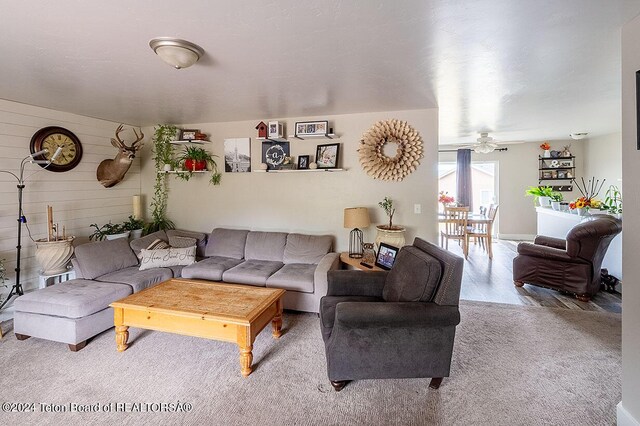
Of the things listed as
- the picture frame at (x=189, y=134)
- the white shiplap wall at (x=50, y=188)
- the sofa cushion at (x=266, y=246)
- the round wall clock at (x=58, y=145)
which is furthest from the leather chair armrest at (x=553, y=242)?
the round wall clock at (x=58, y=145)

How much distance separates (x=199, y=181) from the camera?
4.48 meters

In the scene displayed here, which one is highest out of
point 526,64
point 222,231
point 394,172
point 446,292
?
point 526,64

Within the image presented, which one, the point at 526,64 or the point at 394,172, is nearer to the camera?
the point at 526,64

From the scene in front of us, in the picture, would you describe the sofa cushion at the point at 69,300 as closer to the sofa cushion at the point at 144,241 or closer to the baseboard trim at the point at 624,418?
the sofa cushion at the point at 144,241

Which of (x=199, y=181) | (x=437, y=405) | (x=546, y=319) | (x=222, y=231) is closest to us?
(x=437, y=405)

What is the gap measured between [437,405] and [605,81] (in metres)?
3.14

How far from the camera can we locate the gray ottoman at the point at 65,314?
2521mm

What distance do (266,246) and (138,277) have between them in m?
1.41

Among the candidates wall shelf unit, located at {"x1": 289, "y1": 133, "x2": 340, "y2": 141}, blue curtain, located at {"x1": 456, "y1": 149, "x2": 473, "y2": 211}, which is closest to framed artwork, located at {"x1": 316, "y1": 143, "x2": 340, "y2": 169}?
wall shelf unit, located at {"x1": 289, "y1": 133, "x2": 340, "y2": 141}

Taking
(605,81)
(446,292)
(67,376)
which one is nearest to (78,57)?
(67,376)

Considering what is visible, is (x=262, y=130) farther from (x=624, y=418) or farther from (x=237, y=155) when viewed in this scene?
(x=624, y=418)

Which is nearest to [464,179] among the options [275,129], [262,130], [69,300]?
[275,129]

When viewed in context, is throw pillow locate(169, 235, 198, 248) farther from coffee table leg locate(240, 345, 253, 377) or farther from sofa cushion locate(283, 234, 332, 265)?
coffee table leg locate(240, 345, 253, 377)

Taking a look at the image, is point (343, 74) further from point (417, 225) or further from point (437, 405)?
point (437, 405)
